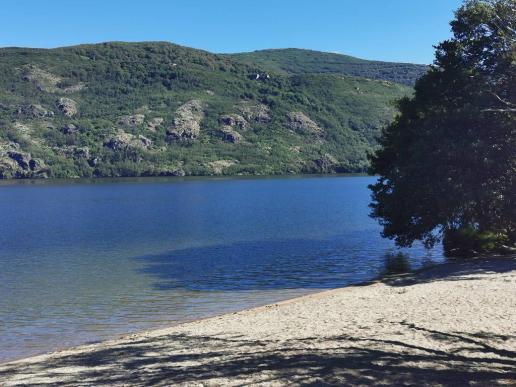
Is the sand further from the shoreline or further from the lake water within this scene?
the lake water

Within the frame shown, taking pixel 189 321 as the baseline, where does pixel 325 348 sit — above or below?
above

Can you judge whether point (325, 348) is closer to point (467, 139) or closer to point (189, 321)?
point (189, 321)

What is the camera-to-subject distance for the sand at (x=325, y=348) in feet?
45.3

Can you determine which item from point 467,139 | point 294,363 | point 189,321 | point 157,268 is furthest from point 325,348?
point 157,268

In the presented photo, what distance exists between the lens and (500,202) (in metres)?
32.4

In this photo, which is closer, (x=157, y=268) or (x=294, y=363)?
(x=294, y=363)

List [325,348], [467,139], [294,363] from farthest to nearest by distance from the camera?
[467,139], [325,348], [294,363]

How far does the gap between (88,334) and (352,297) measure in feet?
41.2

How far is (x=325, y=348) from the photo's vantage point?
1652 centimetres

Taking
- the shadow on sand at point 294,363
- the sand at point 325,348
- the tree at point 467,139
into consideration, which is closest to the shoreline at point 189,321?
the sand at point 325,348

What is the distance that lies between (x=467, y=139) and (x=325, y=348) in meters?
20.6

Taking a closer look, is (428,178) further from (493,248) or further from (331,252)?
(331,252)

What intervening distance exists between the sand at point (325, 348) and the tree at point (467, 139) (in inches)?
327

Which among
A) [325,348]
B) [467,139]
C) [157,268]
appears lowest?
[157,268]
